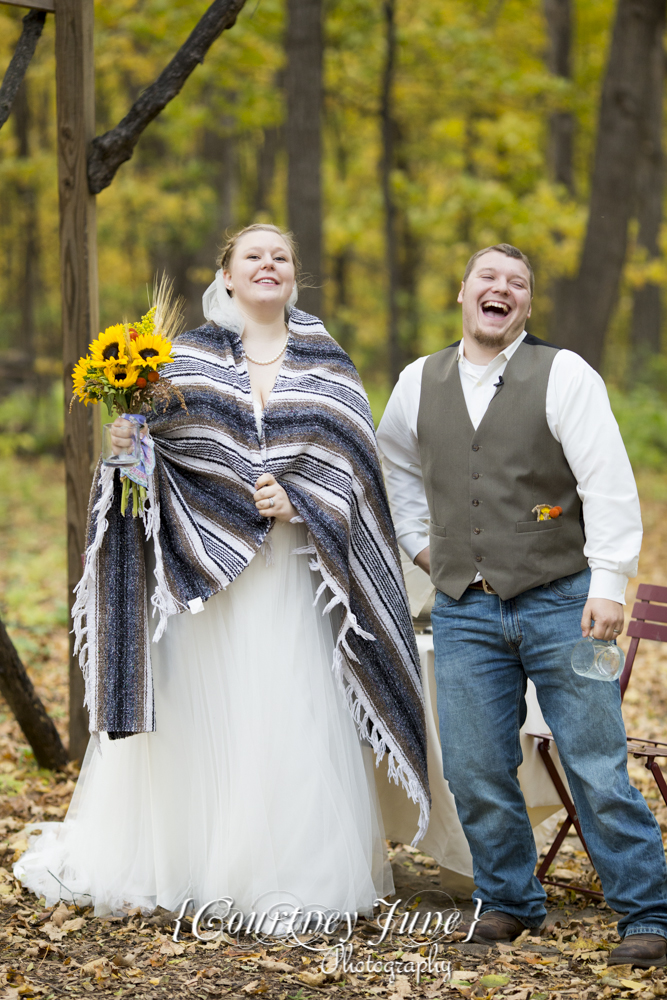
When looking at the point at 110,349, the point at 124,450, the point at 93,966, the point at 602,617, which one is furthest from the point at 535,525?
the point at 93,966

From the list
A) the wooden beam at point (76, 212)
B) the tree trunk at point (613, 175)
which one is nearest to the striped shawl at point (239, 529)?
the wooden beam at point (76, 212)

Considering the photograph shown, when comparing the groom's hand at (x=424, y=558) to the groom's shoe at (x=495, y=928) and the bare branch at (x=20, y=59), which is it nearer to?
the groom's shoe at (x=495, y=928)

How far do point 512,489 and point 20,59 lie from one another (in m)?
2.88

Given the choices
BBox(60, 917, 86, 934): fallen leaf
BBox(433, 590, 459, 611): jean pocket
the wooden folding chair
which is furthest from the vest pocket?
BBox(60, 917, 86, 934): fallen leaf

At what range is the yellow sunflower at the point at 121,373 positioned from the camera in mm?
3104

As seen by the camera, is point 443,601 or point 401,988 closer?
point 401,988

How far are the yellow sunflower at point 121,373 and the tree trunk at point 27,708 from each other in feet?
5.73

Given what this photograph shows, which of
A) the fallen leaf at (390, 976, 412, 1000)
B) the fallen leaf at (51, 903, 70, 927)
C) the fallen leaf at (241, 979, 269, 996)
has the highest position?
the fallen leaf at (51, 903, 70, 927)

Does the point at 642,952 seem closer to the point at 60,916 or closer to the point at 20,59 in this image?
the point at 60,916

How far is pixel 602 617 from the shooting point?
2926 mm

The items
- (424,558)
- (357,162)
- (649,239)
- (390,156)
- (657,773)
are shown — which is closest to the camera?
(657,773)

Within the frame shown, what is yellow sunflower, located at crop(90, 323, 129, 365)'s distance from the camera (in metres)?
3.11

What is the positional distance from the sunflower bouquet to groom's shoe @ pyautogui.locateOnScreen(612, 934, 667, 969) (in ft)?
6.76

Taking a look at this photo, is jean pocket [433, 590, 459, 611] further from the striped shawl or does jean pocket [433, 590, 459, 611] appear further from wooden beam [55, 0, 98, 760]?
wooden beam [55, 0, 98, 760]
